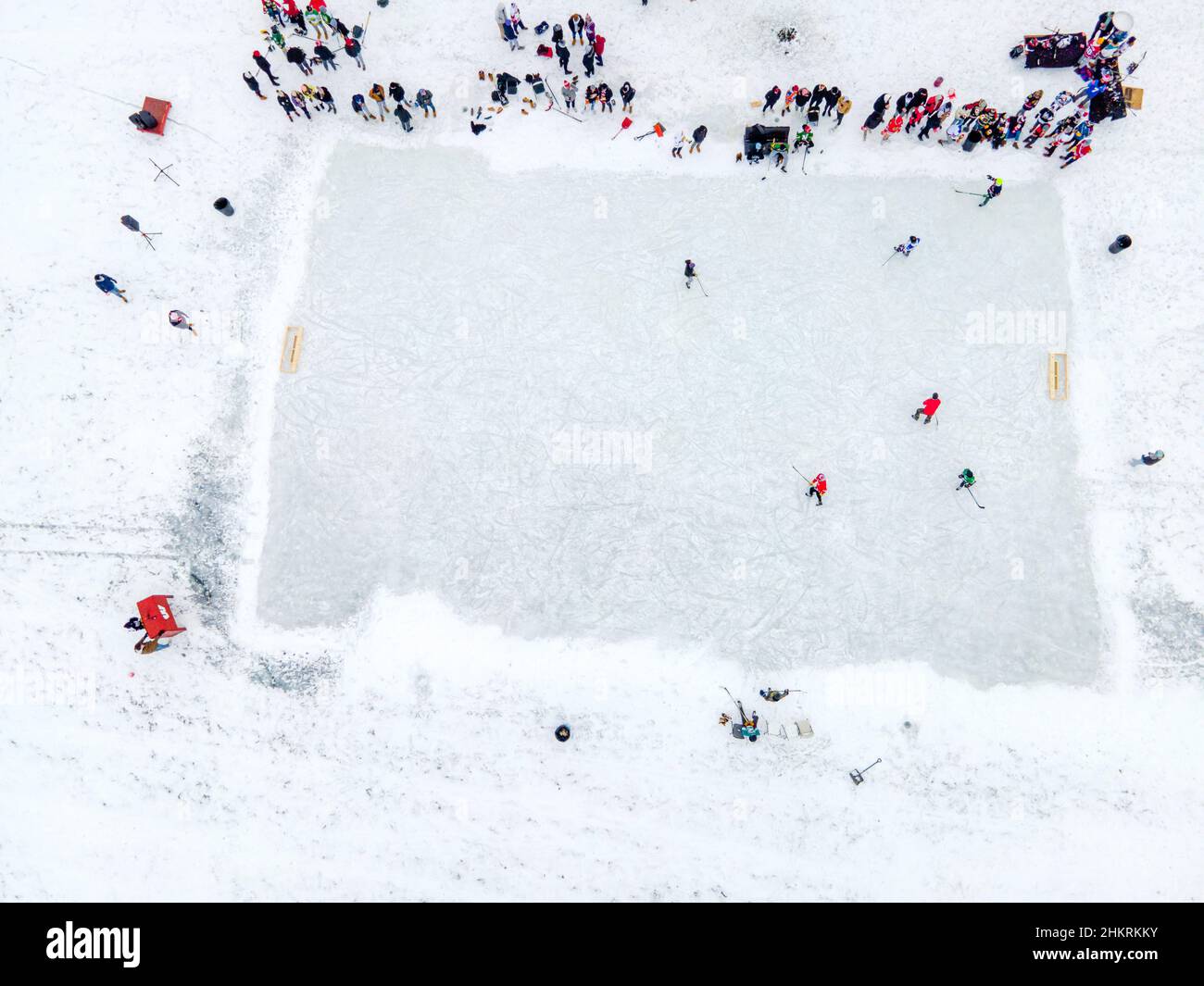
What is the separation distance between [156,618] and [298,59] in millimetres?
16222

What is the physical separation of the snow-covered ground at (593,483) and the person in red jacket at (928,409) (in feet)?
1.71

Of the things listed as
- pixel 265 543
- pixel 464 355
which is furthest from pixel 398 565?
pixel 464 355

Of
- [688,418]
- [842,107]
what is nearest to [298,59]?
[688,418]

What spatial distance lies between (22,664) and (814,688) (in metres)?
20.9

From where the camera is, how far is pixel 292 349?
20125mm

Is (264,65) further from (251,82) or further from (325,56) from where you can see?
(325,56)

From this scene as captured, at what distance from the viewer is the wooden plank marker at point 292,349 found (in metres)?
20.0

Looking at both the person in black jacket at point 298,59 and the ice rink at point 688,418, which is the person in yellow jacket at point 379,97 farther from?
the person in black jacket at point 298,59

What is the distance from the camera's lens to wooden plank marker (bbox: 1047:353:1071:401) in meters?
19.6

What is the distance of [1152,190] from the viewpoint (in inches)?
806

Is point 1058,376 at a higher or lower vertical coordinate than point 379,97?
lower

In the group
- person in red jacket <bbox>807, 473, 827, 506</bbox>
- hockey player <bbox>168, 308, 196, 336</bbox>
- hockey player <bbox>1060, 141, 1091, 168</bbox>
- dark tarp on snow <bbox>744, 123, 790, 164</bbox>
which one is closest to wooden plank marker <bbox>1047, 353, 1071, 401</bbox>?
hockey player <bbox>1060, 141, 1091, 168</bbox>

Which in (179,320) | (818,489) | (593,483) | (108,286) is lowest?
(818,489)

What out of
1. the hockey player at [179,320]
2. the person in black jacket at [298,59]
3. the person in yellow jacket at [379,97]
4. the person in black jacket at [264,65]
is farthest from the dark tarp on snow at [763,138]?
the hockey player at [179,320]
